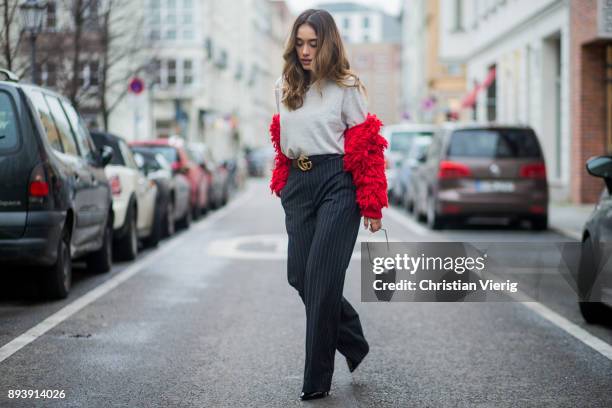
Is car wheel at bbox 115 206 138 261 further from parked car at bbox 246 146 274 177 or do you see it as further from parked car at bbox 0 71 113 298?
parked car at bbox 246 146 274 177

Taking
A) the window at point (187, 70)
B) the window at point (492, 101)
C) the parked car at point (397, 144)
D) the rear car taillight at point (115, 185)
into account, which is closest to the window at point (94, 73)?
the parked car at point (397, 144)

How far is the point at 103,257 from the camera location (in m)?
11.3

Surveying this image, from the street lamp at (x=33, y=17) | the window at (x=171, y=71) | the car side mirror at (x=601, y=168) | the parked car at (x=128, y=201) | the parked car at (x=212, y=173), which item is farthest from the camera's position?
the window at (x=171, y=71)

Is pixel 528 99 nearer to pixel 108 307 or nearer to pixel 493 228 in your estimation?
pixel 493 228

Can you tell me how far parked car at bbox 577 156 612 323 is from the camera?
289 inches

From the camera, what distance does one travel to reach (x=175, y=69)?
2534 inches

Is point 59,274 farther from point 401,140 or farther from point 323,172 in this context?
point 401,140

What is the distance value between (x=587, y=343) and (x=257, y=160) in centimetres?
5654

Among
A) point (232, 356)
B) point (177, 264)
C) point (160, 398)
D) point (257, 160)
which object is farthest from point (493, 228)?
point (257, 160)

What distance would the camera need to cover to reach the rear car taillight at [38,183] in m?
8.52

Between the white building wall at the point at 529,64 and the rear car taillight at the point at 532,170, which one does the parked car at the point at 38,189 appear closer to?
the rear car taillight at the point at 532,170

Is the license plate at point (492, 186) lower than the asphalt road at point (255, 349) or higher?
higher

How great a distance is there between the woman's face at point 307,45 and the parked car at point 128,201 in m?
7.12

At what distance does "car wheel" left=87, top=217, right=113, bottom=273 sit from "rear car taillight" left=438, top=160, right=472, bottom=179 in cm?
688
